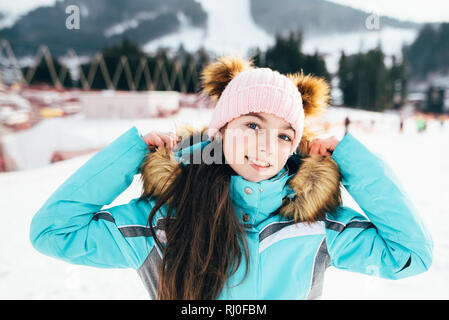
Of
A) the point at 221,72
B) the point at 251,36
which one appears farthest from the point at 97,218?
the point at 251,36

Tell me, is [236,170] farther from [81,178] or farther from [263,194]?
[81,178]

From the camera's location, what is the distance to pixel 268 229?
843mm

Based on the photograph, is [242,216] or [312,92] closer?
[242,216]

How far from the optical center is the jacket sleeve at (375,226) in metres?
0.77

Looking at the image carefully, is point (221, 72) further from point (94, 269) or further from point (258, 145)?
point (94, 269)

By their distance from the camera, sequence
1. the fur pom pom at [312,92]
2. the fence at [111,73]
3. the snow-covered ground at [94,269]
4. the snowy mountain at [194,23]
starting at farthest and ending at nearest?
the snowy mountain at [194,23]
the fence at [111,73]
the snow-covered ground at [94,269]
the fur pom pom at [312,92]

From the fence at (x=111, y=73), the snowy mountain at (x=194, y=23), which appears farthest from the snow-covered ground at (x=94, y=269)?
the snowy mountain at (x=194, y=23)

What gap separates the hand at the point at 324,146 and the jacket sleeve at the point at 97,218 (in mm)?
573

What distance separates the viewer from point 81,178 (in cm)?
78

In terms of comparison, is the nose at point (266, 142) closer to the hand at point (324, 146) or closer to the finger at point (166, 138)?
the hand at point (324, 146)

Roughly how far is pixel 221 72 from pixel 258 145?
381 millimetres

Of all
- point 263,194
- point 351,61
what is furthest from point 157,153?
point 351,61

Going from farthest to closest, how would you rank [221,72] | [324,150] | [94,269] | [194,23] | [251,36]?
[194,23], [251,36], [94,269], [221,72], [324,150]

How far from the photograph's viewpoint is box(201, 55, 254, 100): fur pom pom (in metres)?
1.02
